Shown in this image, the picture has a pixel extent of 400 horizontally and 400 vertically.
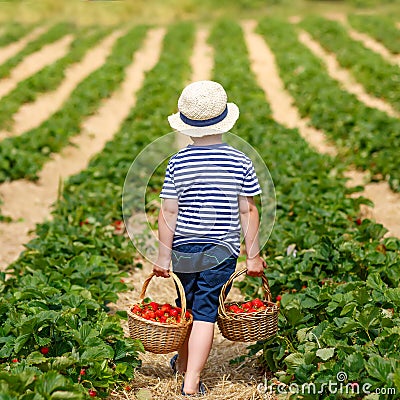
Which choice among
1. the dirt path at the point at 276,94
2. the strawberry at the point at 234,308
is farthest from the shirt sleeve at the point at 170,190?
the dirt path at the point at 276,94

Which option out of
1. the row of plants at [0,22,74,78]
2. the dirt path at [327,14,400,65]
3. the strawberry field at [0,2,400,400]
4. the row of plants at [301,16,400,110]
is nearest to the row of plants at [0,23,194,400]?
the strawberry field at [0,2,400,400]

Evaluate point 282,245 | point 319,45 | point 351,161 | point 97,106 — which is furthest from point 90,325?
point 319,45

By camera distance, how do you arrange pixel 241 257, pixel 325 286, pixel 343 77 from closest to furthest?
pixel 325 286 → pixel 241 257 → pixel 343 77

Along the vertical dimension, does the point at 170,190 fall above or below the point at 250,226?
above

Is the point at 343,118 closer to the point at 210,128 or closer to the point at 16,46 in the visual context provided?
the point at 210,128

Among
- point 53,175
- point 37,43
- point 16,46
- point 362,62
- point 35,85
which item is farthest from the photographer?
point 16,46

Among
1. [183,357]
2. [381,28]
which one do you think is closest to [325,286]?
[183,357]

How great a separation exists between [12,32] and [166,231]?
95.9 feet

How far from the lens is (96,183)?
29.2 ft

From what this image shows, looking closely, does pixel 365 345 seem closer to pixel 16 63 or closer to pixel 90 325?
pixel 90 325

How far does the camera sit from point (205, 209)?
4.15 meters

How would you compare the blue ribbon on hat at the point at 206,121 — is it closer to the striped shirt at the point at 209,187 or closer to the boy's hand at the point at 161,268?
the striped shirt at the point at 209,187

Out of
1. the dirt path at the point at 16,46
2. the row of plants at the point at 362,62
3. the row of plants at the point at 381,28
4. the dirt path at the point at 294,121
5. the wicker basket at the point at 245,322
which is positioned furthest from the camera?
the dirt path at the point at 16,46

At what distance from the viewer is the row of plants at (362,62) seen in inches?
632
